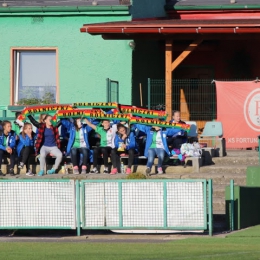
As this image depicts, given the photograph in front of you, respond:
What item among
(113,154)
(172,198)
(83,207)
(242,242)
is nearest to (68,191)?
(83,207)

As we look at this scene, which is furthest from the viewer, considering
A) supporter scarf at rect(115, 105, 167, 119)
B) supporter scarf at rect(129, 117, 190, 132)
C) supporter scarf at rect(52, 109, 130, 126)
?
supporter scarf at rect(115, 105, 167, 119)

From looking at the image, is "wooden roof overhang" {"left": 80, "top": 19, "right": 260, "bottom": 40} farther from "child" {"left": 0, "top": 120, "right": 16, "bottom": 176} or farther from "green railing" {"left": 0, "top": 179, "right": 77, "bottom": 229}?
"green railing" {"left": 0, "top": 179, "right": 77, "bottom": 229}

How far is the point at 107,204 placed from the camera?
15.5m

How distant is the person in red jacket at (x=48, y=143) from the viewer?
820 inches

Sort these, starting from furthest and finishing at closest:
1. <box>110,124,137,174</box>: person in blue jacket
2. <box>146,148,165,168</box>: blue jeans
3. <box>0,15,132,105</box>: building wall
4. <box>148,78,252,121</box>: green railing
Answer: <box>0,15,132,105</box>: building wall < <box>148,78,252,121</box>: green railing < <box>110,124,137,174</box>: person in blue jacket < <box>146,148,165,168</box>: blue jeans

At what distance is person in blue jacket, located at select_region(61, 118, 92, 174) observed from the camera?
2073 centimetres

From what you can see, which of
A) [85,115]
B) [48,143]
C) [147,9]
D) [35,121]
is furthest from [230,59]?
[48,143]

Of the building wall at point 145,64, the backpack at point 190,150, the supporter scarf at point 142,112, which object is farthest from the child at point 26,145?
the building wall at point 145,64

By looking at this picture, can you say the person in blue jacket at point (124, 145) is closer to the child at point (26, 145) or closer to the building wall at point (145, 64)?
the child at point (26, 145)

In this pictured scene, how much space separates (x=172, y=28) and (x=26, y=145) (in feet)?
16.2

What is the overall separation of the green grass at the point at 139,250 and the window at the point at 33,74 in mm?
10446

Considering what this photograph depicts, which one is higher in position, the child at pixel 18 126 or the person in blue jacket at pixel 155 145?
the child at pixel 18 126

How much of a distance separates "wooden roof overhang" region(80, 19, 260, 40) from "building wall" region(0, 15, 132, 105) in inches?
47.8

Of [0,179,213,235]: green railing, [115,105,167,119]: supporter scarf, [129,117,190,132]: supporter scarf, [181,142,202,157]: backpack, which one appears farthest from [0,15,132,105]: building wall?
[0,179,213,235]: green railing
